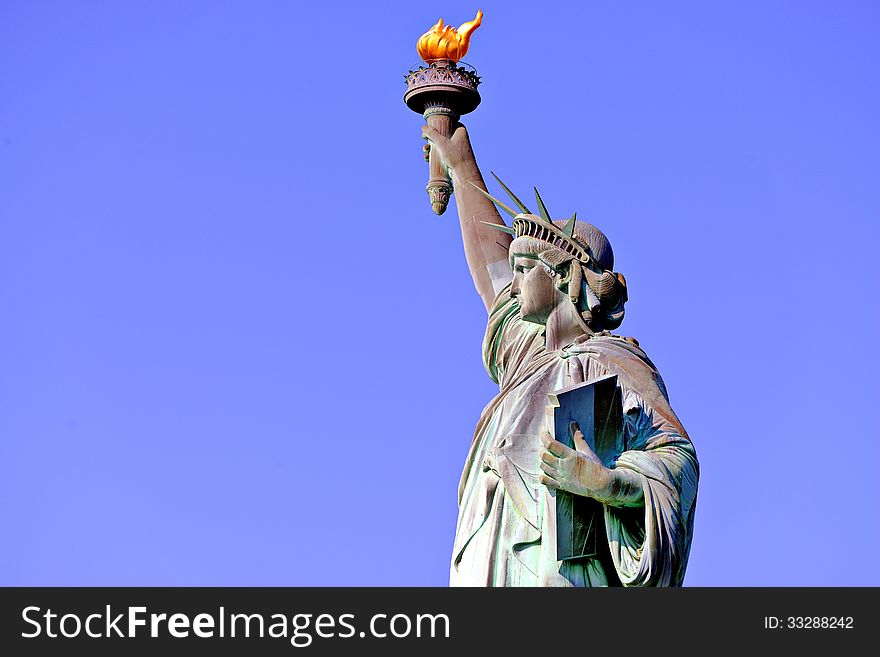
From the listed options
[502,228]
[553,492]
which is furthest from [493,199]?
[553,492]

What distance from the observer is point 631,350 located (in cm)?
1611

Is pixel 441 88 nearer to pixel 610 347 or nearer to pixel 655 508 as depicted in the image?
pixel 610 347

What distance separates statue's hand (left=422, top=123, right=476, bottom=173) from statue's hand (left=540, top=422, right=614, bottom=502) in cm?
462

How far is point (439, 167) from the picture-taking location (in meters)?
19.0

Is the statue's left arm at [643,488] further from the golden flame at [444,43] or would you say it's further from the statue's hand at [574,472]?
the golden flame at [444,43]

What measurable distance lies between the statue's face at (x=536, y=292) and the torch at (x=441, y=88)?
8.79 ft

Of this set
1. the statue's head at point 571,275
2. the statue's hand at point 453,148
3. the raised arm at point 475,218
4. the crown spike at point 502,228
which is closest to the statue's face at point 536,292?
the statue's head at point 571,275

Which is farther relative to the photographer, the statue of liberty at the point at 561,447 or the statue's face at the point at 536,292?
the statue's face at the point at 536,292

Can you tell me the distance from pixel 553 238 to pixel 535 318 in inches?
24.6

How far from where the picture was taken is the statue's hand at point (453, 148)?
61.9 feet

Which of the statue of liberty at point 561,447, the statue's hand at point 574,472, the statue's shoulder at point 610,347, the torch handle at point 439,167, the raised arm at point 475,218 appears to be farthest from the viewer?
the torch handle at point 439,167

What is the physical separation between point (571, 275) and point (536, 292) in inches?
11.7

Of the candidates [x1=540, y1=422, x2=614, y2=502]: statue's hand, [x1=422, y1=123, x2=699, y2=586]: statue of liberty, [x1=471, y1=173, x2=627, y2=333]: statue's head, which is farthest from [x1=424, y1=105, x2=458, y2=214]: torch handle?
[x1=540, y1=422, x2=614, y2=502]: statue's hand
